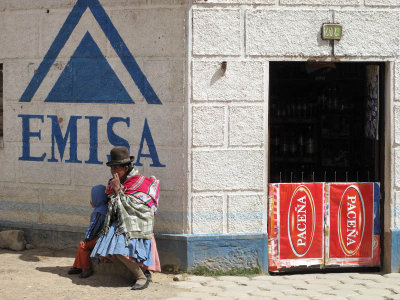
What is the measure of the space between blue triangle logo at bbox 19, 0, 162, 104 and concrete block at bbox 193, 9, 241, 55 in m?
0.78

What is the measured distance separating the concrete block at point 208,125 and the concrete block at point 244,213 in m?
0.66

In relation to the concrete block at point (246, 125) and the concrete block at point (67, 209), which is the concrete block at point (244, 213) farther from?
the concrete block at point (67, 209)

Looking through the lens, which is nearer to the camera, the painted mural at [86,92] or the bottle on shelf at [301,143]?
the painted mural at [86,92]

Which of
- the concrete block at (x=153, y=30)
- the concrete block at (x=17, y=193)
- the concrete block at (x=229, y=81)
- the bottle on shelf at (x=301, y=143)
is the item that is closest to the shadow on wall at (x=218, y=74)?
the concrete block at (x=229, y=81)

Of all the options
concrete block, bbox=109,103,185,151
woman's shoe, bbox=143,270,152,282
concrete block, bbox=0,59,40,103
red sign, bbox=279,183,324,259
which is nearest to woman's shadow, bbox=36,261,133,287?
woman's shoe, bbox=143,270,152,282

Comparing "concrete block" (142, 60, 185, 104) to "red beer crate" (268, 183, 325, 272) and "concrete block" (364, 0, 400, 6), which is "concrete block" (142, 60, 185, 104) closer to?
"red beer crate" (268, 183, 325, 272)

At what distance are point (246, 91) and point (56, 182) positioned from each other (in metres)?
2.53

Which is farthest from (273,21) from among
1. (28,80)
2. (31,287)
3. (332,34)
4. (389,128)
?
(31,287)

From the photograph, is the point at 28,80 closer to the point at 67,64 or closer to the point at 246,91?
the point at 67,64

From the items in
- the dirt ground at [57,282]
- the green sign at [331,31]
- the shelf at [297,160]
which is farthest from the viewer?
the shelf at [297,160]

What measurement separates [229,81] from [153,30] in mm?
1022

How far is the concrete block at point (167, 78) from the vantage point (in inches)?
312

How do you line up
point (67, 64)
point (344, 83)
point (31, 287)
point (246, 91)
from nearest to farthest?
point (31, 287) < point (246, 91) < point (67, 64) < point (344, 83)

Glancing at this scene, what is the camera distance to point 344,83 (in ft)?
31.6
